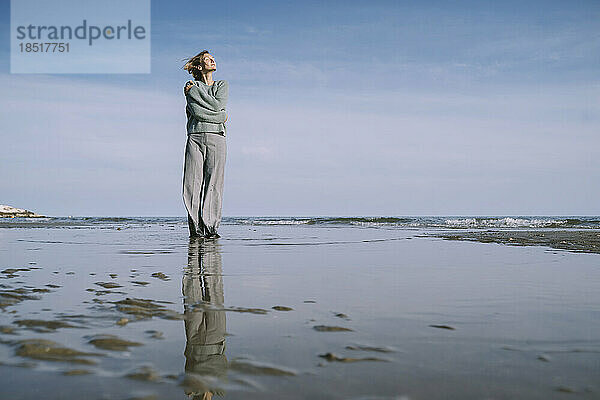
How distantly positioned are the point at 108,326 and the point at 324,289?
149 cm

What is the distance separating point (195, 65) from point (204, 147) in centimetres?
160

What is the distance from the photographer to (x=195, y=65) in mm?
9125

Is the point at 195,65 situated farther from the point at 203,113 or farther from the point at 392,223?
the point at 392,223

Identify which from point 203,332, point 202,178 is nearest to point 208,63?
point 202,178

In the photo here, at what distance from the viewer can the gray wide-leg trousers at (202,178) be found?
8.85 metres

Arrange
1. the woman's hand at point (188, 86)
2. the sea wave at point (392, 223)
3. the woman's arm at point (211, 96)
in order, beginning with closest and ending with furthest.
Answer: the woman's arm at point (211, 96) < the woman's hand at point (188, 86) < the sea wave at point (392, 223)

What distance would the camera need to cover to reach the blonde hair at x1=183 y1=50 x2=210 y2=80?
9.05 metres

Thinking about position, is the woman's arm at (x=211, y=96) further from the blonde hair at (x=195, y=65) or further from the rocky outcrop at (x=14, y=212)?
the rocky outcrop at (x=14, y=212)

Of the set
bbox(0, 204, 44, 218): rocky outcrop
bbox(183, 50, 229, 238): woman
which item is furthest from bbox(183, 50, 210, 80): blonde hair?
bbox(0, 204, 44, 218): rocky outcrop

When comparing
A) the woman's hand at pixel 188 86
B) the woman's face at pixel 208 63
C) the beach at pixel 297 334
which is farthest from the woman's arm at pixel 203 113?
the beach at pixel 297 334

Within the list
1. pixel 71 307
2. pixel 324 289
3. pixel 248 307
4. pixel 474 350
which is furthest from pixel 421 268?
pixel 71 307

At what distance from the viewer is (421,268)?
174 inches

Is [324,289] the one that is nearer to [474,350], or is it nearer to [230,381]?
[474,350]

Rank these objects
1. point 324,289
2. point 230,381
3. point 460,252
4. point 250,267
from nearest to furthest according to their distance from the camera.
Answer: point 230,381
point 324,289
point 250,267
point 460,252
